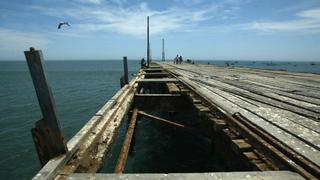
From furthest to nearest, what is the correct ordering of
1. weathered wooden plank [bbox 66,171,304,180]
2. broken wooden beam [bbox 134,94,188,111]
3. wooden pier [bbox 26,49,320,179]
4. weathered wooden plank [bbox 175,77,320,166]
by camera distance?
broken wooden beam [bbox 134,94,188,111] < weathered wooden plank [bbox 175,77,320,166] < wooden pier [bbox 26,49,320,179] < weathered wooden plank [bbox 66,171,304,180]

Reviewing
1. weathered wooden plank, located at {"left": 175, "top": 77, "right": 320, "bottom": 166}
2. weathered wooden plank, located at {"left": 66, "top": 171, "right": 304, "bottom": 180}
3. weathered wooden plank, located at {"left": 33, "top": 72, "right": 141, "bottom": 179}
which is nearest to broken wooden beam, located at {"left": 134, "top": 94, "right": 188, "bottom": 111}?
weathered wooden plank, located at {"left": 33, "top": 72, "right": 141, "bottom": 179}

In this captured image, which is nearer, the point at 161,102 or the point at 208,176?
the point at 208,176

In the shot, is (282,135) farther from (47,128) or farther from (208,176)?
(47,128)

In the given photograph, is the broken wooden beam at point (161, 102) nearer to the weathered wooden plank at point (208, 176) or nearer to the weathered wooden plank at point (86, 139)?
the weathered wooden plank at point (86, 139)

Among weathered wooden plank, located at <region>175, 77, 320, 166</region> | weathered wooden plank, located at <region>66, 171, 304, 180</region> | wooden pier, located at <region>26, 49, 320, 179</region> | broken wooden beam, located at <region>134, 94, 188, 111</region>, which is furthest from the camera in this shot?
broken wooden beam, located at <region>134, 94, 188, 111</region>

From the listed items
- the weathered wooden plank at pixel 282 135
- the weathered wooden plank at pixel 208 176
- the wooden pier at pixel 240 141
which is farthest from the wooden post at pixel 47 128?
the weathered wooden plank at pixel 282 135

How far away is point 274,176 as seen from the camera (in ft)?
8.22

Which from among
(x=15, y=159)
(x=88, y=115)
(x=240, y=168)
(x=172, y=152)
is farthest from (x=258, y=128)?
(x=88, y=115)

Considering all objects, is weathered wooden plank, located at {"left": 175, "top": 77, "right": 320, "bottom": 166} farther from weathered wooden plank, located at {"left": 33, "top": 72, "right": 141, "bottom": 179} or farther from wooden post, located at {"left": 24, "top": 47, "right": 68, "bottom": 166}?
wooden post, located at {"left": 24, "top": 47, "right": 68, "bottom": 166}

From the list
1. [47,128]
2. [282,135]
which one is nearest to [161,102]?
[282,135]

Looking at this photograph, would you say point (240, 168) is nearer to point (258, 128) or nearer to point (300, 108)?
point (258, 128)

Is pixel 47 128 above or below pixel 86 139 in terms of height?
above

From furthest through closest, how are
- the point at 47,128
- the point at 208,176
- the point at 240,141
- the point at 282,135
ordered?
the point at 240,141 < the point at 282,135 < the point at 47,128 < the point at 208,176

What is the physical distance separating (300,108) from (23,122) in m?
17.3
